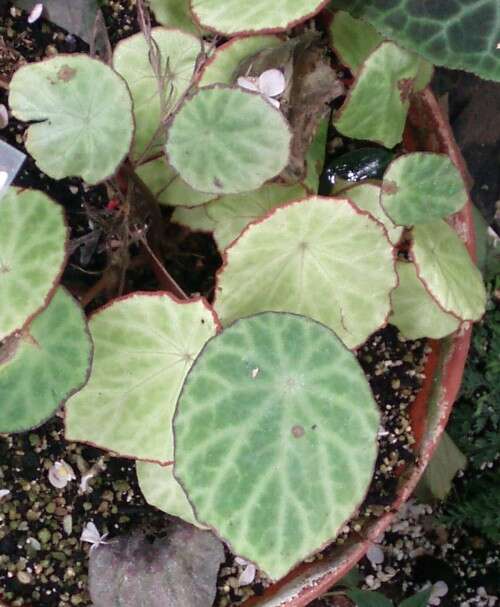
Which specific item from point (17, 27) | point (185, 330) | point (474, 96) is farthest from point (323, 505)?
point (474, 96)

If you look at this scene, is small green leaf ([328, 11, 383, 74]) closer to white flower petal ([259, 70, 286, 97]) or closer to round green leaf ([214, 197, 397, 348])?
white flower petal ([259, 70, 286, 97])

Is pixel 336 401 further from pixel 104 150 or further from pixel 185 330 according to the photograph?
pixel 104 150

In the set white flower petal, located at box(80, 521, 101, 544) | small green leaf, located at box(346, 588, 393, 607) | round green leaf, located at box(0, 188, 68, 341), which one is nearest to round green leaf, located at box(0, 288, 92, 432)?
round green leaf, located at box(0, 188, 68, 341)

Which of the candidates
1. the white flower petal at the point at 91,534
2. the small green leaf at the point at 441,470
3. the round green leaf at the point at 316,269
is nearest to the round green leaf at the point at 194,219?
the round green leaf at the point at 316,269

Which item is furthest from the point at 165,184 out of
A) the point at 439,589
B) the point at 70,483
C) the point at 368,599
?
the point at 439,589

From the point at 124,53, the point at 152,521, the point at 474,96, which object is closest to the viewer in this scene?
the point at 124,53
